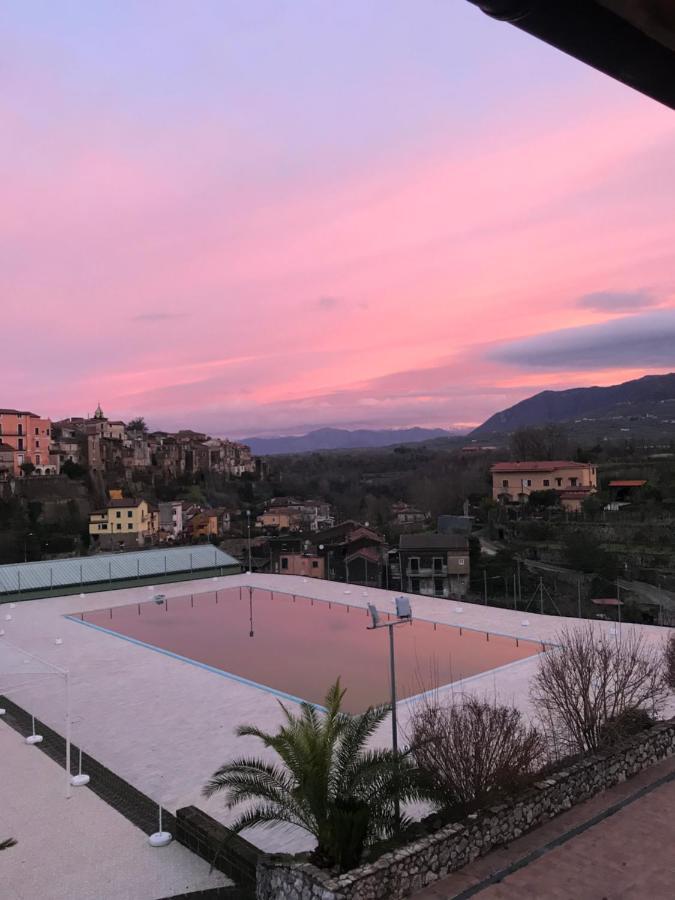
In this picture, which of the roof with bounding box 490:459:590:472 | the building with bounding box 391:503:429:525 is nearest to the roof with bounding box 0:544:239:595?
the building with bounding box 391:503:429:525

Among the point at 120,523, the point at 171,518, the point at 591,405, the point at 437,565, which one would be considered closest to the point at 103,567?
the point at 437,565

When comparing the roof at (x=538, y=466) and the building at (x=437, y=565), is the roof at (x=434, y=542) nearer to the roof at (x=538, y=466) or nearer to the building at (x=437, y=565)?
the building at (x=437, y=565)

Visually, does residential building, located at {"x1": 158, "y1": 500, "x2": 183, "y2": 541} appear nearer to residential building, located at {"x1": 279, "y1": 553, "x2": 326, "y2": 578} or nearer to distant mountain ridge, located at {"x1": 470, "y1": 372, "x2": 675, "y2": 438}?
residential building, located at {"x1": 279, "y1": 553, "x2": 326, "y2": 578}

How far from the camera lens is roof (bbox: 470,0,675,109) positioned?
1.16 m

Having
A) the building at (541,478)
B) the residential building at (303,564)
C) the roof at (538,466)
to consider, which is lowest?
the residential building at (303,564)

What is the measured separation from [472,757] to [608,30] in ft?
23.2

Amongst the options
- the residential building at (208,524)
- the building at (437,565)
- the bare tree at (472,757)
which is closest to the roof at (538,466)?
the building at (437,565)

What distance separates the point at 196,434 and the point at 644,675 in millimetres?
82826

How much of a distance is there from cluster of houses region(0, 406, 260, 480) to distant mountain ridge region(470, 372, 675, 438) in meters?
53.6

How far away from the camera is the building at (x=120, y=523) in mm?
50719

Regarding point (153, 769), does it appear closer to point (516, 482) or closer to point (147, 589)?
point (147, 589)

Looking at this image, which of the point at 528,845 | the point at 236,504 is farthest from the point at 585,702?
the point at 236,504

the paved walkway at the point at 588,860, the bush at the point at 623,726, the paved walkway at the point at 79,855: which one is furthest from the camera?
the bush at the point at 623,726

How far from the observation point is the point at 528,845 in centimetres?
668
